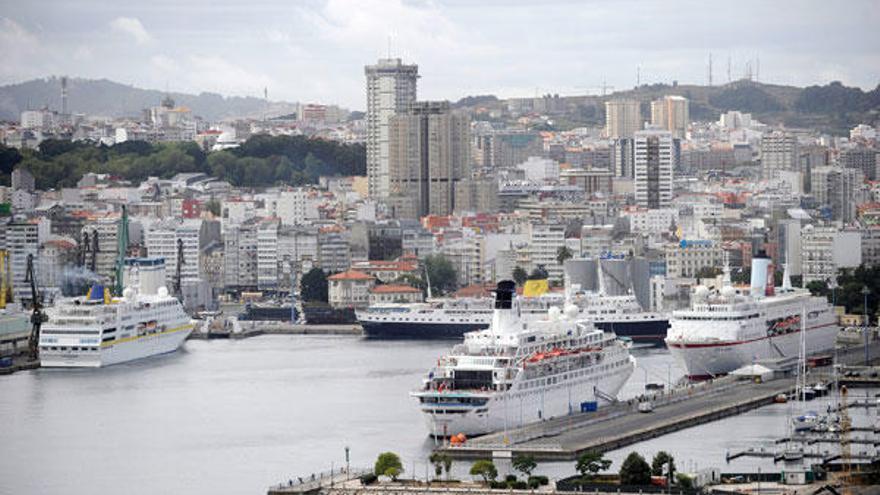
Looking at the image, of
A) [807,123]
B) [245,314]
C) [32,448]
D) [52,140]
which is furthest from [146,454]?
[807,123]

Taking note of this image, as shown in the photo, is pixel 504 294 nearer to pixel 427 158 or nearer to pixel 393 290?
pixel 393 290

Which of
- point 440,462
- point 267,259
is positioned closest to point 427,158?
point 267,259

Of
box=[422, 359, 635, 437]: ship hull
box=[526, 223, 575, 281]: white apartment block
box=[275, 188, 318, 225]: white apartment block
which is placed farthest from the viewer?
box=[275, 188, 318, 225]: white apartment block

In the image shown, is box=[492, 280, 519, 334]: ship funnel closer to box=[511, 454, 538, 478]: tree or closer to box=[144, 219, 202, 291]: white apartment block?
box=[511, 454, 538, 478]: tree

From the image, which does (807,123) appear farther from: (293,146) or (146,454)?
(146,454)

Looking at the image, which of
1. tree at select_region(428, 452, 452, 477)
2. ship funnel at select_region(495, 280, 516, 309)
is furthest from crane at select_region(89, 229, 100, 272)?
tree at select_region(428, 452, 452, 477)

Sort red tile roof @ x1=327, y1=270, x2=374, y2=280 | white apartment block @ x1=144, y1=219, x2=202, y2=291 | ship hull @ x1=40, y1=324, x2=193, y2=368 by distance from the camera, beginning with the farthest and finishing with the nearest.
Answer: white apartment block @ x1=144, y1=219, x2=202, y2=291 < red tile roof @ x1=327, y1=270, x2=374, y2=280 < ship hull @ x1=40, y1=324, x2=193, y2=368

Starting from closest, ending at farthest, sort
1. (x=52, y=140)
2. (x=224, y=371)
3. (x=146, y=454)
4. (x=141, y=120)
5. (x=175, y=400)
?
(x=146, y=454) → (x=175, y=400) → (x=224, y=371) → (x=52, y=140) → (x=141, y=120)
